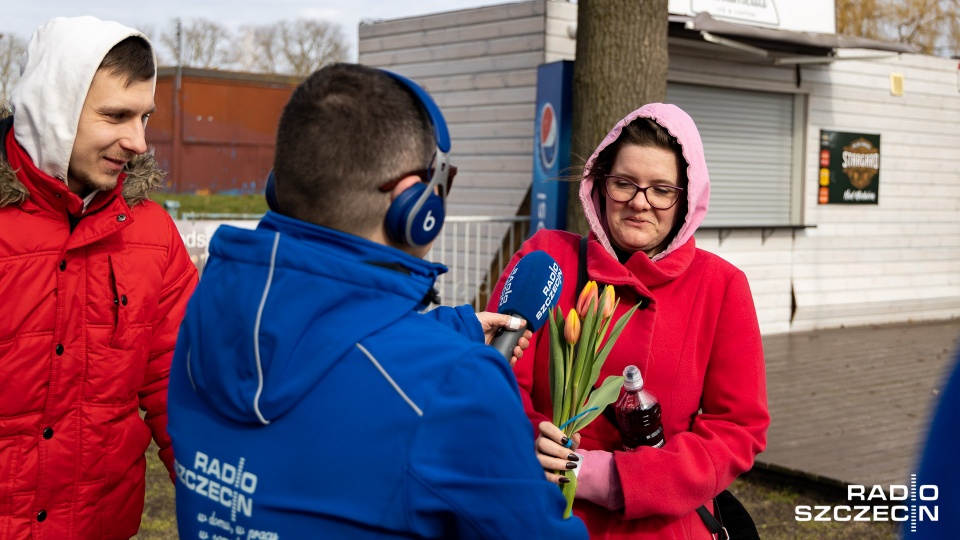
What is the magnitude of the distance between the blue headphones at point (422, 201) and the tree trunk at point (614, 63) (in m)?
5.11

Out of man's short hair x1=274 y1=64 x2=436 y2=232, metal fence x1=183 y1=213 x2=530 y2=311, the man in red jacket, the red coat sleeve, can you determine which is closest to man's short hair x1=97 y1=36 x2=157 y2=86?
the man in red jacket

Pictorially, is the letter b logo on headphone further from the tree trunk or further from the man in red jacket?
the tree trunk

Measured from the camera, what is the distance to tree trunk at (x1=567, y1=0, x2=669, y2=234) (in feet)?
22.2

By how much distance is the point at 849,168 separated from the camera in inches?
537

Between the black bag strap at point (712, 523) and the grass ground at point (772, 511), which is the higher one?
the black bag strap at point (712, 523)

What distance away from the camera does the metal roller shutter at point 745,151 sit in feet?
40.6

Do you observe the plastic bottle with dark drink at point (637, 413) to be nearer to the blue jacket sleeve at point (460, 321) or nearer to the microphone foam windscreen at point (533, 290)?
the microphone foam windscreen at point (533, 290)

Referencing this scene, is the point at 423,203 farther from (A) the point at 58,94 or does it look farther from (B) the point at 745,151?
(B) the point at 745,151

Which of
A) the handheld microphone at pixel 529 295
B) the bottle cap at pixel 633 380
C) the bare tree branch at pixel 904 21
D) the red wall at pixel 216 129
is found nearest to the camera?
the handheld microphone at pixel 529 295

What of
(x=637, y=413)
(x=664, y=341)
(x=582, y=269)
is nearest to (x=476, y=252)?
(x=582, y=269)

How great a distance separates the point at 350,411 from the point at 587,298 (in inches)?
44.3

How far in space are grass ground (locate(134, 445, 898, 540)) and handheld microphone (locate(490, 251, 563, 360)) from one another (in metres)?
4.03

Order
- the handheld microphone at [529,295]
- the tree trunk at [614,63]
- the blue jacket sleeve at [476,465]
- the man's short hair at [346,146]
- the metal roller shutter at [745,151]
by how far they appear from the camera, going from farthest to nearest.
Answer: the metal roller shutter at [745,151]
the tree trunk at [614,63]
the handheld microphone at [529,295]
the man's short hair at [346,146]
the blue jacket sleeve at [476,465]

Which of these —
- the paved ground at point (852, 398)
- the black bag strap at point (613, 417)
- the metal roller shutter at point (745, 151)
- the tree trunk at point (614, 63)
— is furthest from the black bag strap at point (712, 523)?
the metal roller shutter at point (745, 151)
